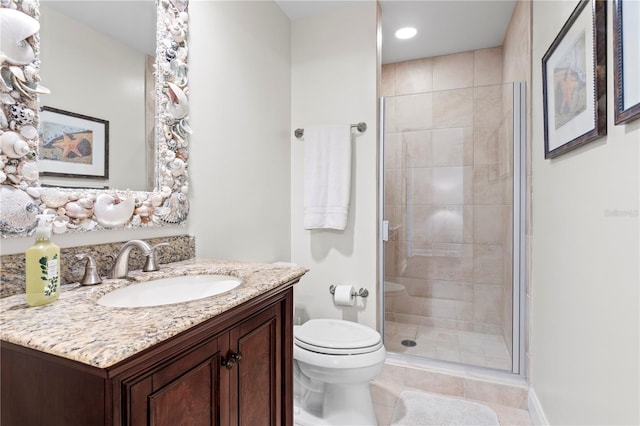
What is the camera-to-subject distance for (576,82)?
1201 millimetres

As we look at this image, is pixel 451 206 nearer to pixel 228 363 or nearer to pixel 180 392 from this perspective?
pixel 228 363

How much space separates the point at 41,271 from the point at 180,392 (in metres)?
0.41

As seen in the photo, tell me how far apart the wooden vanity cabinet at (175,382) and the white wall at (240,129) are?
27.6 inches

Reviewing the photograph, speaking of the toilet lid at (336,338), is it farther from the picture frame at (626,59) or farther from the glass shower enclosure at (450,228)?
the picture frame at (626,59)

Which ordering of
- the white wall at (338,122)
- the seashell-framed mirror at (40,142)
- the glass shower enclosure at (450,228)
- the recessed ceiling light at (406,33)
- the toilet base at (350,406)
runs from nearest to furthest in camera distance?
1. the seashell-framed mirror at (40,142)
2. the toilet base at (350,406)
3. the glass shower enclosure at (450,228)
4. the white wall at (338,122)
5. the recessed ceiling light at (406,33)

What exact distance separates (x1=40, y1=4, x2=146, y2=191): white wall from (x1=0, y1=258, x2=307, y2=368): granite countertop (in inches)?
15.5

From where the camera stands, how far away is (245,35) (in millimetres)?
1847

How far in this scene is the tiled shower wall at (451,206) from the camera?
2.06 meters

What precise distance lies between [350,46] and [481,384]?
220 cm

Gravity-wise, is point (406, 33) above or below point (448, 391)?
above

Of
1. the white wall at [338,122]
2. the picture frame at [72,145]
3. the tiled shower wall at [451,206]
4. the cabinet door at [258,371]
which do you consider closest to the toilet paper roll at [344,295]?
the white wall at [338,122]

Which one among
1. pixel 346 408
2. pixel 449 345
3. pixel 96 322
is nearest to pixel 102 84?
pixel 96 322

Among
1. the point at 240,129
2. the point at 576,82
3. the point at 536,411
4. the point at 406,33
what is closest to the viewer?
the point at 576,82

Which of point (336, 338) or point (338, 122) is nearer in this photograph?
point (336, 338)
